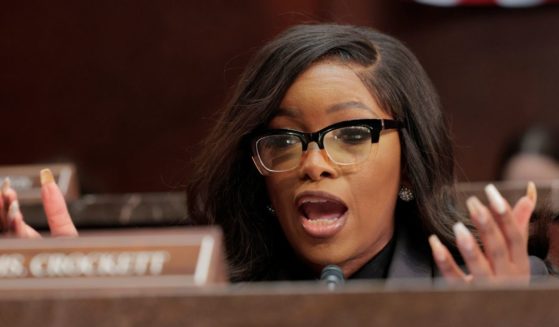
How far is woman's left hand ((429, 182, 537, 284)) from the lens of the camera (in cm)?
89

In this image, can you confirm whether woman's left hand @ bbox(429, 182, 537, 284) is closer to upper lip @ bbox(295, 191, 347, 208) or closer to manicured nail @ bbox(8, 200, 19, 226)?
upper lip @ bbox(295, 191, 347, 208)

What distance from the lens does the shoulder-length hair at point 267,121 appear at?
50.5 inches

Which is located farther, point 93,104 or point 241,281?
point 93,104

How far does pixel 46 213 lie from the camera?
1.14 meters

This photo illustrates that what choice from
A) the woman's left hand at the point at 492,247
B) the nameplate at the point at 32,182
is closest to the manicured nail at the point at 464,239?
the woman's left hand at the point at 492,247

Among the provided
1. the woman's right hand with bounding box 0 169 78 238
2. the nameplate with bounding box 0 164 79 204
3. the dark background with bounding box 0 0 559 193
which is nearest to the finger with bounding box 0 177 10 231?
the woman's right hand with bounding box 0 169 78 238

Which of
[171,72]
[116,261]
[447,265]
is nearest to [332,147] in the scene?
[447,265]

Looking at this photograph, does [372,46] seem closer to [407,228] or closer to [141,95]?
[407,228]

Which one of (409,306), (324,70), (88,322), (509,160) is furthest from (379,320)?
(509,160)

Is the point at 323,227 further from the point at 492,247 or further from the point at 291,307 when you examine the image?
the point at 291,307

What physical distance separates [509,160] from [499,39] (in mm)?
687

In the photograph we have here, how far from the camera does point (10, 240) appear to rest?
0.86 m

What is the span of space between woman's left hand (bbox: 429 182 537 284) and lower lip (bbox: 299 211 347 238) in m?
0.30

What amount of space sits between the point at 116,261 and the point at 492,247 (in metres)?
0.34
